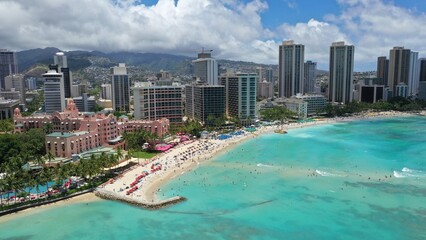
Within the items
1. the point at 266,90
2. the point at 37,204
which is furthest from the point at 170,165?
the point at 266,90

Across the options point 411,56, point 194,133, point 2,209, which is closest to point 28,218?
point 2,209

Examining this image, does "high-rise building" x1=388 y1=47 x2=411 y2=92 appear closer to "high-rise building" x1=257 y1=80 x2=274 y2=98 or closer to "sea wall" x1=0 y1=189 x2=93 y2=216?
"high-rise building" x1=257 y1=80 x2=274 y2=98

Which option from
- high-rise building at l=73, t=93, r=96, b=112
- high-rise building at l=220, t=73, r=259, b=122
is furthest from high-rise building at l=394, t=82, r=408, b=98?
high-rise building at l=73, t=93, r=96, b=112

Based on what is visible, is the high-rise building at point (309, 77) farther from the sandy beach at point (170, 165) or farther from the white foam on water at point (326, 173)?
the white foam on water at point (326, 173)

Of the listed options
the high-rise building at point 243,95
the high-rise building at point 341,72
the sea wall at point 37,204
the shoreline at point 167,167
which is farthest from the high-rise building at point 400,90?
the sea wall at point 37,204

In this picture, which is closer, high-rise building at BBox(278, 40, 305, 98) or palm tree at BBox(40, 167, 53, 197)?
palm tree at BBox(40, 167, 53, 197)

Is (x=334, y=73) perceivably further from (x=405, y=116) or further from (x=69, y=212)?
(x=69, y=212)
